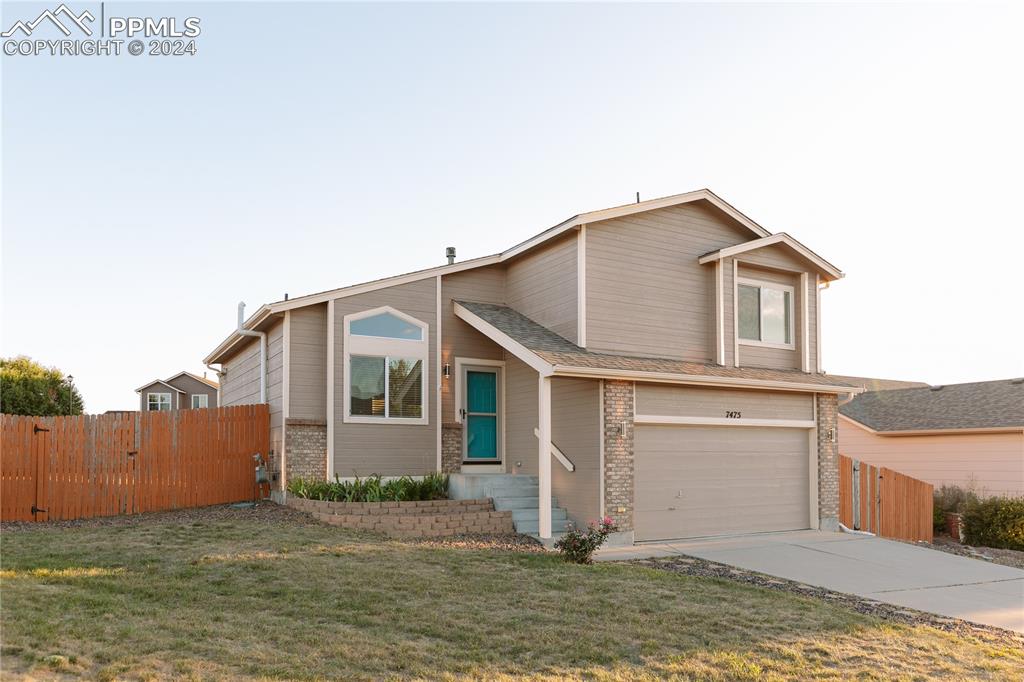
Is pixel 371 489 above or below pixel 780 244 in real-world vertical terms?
below

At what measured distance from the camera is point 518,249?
53.4 feet

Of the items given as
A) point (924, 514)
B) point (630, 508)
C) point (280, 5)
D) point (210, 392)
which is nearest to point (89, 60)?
point (280, 5)

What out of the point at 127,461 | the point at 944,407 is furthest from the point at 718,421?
the point at 944,407

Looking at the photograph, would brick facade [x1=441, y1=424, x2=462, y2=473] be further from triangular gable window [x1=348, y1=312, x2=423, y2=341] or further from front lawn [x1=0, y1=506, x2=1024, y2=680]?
front lawn [x1=0, y1=506, x2=1024, y2=680]

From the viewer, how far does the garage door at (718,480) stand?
14.2m

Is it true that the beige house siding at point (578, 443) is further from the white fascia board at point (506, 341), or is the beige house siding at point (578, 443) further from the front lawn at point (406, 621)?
the front lawn at point (406, 621)

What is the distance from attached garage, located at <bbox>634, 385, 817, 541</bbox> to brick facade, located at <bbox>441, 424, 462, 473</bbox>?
3.77 meters

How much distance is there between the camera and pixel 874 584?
11133mm

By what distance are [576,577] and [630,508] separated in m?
3.76

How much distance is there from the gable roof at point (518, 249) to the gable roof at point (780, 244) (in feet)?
0.58

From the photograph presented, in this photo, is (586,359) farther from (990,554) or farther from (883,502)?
(990,554)

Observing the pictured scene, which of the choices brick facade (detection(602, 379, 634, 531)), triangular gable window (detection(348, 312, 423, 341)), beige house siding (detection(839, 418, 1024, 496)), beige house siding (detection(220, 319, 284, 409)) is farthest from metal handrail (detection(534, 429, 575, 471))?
beige house siding (detection(839, 418, 1024, 496))

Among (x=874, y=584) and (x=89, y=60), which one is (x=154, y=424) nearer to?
(x=89, y=60)

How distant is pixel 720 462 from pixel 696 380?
6.17 feet
